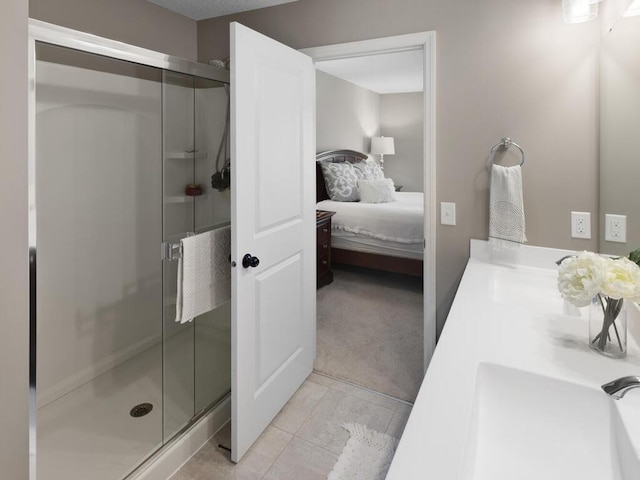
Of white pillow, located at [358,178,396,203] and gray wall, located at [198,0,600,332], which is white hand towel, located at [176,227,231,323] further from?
white pillow, located at [358,178,396,203]

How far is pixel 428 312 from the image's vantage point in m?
2.15

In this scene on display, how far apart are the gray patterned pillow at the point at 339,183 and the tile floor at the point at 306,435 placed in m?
2.73

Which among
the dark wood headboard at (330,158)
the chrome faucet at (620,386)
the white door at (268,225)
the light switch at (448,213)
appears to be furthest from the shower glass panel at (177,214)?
the dark wood headboard at (330,158)

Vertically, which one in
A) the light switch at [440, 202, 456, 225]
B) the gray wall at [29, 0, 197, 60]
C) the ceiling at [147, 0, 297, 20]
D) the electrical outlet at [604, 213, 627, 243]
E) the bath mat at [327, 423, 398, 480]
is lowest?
the bath mat at [327, 423, 398, 480]

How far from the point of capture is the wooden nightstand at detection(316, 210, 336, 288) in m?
3.93

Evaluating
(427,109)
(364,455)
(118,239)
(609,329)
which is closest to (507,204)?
(427,109)

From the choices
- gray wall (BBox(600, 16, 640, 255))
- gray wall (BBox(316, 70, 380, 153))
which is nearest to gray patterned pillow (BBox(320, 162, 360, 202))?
gray wall (BBox(316, 70, 380, 153))

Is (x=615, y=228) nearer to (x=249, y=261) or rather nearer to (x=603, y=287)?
(x=603, y=287)

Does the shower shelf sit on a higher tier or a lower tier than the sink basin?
higher

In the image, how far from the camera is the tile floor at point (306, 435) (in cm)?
171

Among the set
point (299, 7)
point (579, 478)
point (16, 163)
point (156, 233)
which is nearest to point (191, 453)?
point (156, 233)

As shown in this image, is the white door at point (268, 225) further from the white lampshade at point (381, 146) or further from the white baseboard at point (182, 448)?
the white lampshade at point (381, 146)

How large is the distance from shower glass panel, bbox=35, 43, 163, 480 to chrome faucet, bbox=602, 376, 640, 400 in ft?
5.64

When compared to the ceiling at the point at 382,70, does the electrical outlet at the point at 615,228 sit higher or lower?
lower
